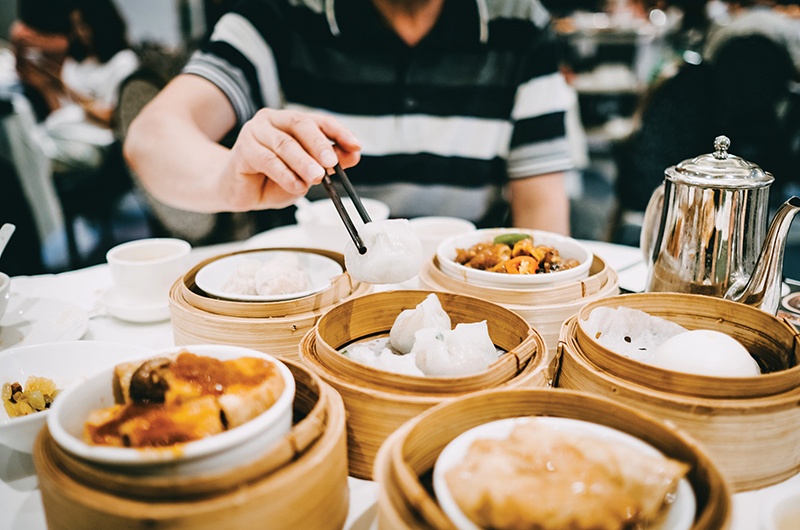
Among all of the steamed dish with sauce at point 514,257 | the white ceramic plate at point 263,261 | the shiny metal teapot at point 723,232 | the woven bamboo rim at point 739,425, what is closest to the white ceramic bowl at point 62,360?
the white ceramic plate at point 263,261

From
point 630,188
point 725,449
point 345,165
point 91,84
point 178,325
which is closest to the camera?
point 725,449

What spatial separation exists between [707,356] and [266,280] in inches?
40.2

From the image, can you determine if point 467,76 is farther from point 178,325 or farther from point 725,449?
point 725,449

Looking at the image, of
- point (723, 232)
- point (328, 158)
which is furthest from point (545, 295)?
point (328, 158)

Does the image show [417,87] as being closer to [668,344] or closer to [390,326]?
[390,326]

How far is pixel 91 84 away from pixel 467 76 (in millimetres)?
4857

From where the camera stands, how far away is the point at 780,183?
5.30 meters

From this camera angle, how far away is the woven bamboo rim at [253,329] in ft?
4.47

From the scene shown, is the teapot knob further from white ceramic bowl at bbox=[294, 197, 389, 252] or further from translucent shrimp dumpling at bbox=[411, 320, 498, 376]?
white ceramic bowl at bbox=[294, 197, 389, 252]

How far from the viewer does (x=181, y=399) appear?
91 centimetres

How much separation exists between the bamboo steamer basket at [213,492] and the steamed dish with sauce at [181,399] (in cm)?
7

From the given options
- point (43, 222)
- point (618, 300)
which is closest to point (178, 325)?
point (618, 300)

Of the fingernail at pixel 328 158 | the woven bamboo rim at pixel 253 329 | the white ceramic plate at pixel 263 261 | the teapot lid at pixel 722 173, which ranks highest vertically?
the fingernail at pixel 328 158

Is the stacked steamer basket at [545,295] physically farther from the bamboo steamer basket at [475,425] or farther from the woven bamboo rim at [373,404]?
the bamboo steamer basket at [475,425]
